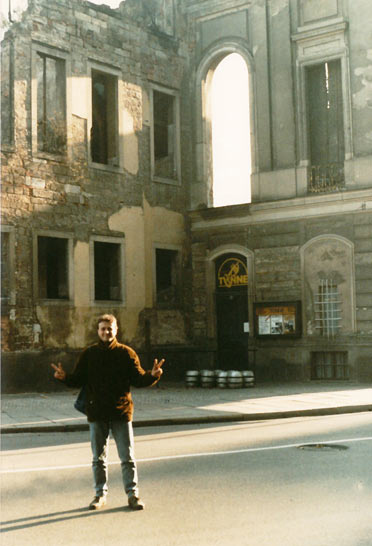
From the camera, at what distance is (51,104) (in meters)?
21.5

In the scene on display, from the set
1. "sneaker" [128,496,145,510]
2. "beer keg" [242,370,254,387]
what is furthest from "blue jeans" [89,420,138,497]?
"beer keg" [242,370,254,387]

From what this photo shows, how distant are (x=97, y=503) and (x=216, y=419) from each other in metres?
7.47

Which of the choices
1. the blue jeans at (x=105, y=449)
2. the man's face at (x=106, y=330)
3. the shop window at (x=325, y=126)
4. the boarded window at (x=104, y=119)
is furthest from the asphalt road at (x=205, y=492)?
the boarded window at (x=104, y=119)

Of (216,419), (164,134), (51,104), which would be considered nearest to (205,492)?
(216,419)

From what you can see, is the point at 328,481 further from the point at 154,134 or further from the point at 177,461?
the point at 154,134

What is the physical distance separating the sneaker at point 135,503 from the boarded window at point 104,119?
54.3ft

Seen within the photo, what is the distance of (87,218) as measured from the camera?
871 inches

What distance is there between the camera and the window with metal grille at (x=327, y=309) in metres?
22.3

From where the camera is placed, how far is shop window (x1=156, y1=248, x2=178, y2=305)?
2455 centimetres

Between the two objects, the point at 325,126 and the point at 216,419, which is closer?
the point at 216,419

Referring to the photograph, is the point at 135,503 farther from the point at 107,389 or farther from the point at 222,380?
the point at 222,380

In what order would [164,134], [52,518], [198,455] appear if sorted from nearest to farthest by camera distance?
1. [52,518]
2. [198,455]
3. [164,134]

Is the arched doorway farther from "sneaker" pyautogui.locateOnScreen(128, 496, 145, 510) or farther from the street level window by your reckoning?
"sneaker" pyautogui.locateOnScreen(128, 496, 145, 510)

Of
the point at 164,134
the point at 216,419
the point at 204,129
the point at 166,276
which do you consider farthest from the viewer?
the point at 204,129
